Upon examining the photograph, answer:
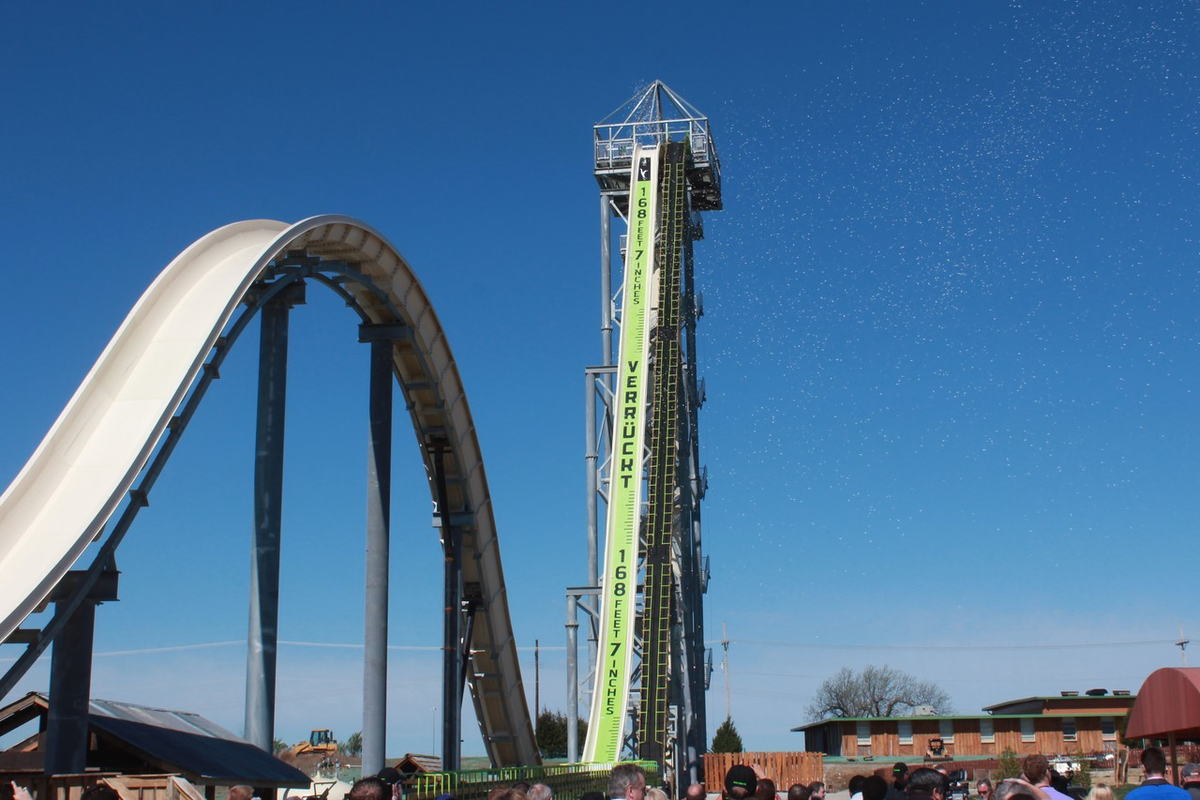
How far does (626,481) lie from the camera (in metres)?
33.6

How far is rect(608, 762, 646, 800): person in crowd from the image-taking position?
6984 millimetres

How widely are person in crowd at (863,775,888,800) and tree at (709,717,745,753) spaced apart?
5956cm

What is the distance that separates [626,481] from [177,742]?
1913cm

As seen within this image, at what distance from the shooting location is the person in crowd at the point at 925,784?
7.11 m

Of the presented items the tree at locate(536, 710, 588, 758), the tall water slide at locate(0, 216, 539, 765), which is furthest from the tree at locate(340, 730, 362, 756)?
the tall water slide at locate(0, 216, 539, 765)

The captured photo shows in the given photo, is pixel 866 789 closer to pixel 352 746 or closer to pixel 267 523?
pixel 267 523

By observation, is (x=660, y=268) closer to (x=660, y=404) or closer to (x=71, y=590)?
(x=660, y=404)

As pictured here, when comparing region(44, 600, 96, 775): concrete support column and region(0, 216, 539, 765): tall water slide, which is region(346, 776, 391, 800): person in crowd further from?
region(44, 600, 96, 775): concrete support column

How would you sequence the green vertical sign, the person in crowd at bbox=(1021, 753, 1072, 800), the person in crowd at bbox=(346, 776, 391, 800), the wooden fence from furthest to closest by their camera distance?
the wooden fence < the green vertical sign < the person in crowd at bbox=(1021, 753, 1072, 800) < the person in crowd at bbox=(346, 776, 391, 800)

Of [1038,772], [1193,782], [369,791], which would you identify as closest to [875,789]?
[1038,772]

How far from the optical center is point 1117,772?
40000mm

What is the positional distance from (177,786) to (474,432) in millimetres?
14756

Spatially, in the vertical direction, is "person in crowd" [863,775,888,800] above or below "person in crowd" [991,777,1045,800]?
below

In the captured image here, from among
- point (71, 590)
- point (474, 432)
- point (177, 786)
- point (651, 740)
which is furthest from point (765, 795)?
point (651, 740)
